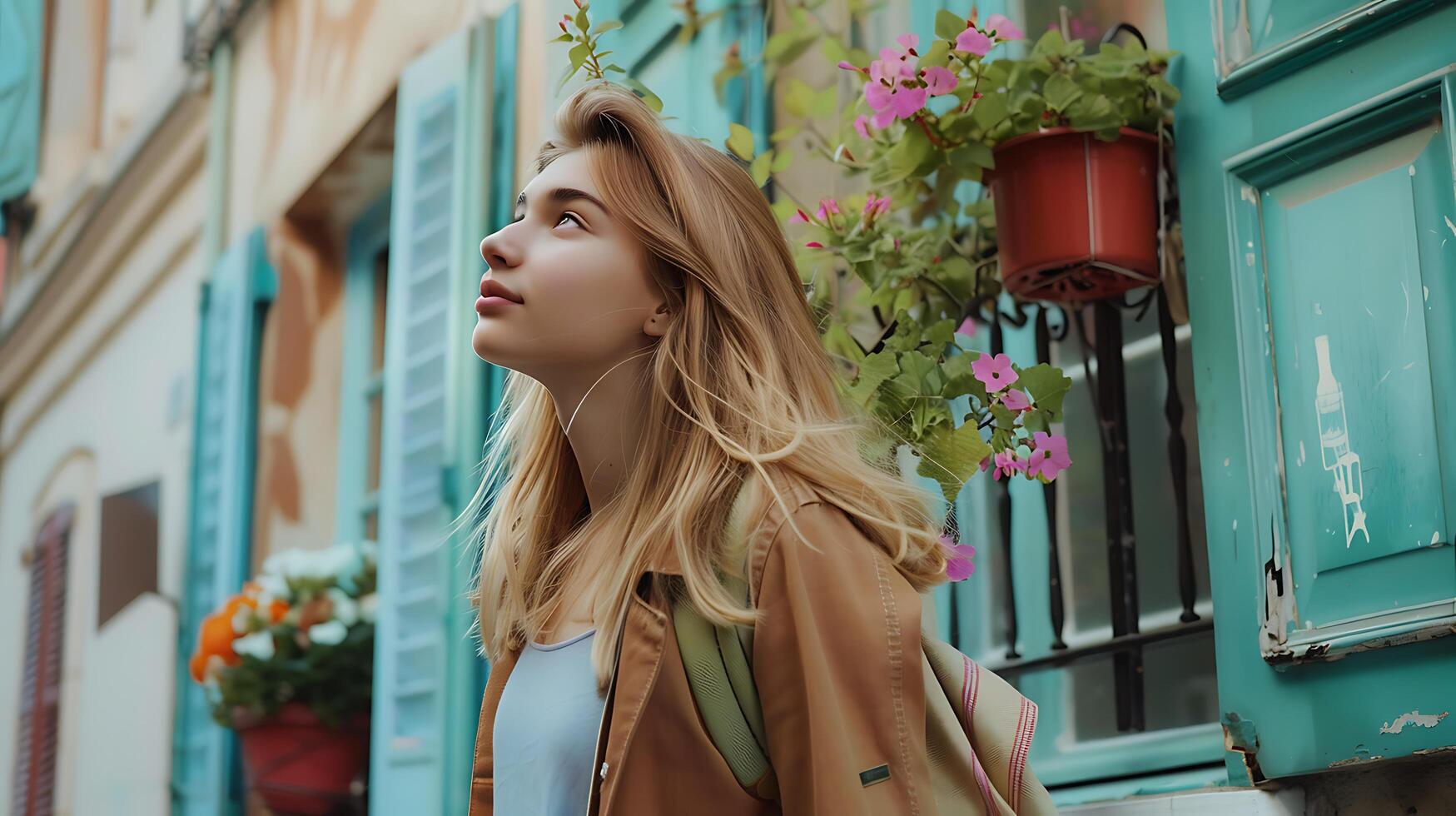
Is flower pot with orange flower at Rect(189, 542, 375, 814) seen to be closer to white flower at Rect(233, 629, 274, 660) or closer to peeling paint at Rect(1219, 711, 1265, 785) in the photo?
white flower at Rect(233, 629, 274, 660)

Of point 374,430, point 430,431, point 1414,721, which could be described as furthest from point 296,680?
point 1414,721

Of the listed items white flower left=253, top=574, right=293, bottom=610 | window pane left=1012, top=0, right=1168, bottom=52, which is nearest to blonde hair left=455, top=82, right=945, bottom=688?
window pane left=1012, top=0, right=1168, bottom=52

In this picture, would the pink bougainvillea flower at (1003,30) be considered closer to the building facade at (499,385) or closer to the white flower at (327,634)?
the building facade at (499,385)

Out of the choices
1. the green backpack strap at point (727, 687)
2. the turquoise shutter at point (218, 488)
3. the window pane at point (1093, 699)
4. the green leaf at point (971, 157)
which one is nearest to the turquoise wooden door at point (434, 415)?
the turquoise shutter at point (218, 488)

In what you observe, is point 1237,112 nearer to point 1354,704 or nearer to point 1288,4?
point 1288,4

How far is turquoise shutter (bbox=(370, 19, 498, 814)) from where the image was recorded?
3436 mm

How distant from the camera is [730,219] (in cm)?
179

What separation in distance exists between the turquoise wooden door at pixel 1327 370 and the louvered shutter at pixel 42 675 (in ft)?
19.3

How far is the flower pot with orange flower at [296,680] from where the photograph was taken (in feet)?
12.9

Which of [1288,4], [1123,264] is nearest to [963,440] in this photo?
[1123,264]

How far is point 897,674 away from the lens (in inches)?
56.4

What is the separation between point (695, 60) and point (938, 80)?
121 centimetres

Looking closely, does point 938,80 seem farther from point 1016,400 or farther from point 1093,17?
point 1093,17

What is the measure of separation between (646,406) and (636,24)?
1.99 meters
